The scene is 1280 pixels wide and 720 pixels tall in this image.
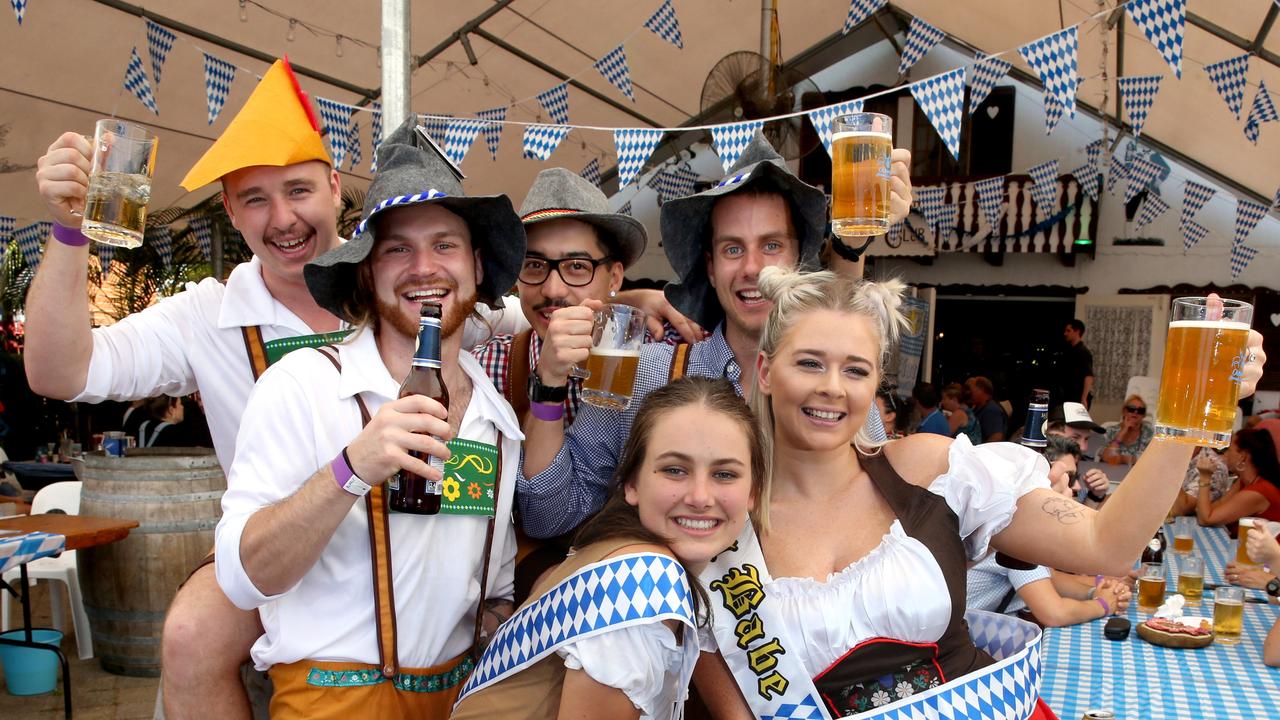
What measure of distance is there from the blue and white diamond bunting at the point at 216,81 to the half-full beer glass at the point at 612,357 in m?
5.83

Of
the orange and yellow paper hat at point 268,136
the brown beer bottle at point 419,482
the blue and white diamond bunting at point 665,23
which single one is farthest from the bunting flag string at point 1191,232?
the brown beer bottle at point 419,482

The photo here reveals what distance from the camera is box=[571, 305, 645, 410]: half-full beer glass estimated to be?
202cm

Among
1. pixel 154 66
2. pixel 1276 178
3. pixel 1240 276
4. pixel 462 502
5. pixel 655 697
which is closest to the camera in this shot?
pixel 655 697

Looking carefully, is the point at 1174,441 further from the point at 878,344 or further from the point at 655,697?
the point at 655,697

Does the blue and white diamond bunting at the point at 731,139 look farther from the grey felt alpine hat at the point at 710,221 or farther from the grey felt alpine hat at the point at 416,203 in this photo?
the grey felt alpine hat at the point at 416,203

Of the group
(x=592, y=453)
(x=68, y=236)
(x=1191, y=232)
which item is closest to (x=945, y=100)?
(x=592, y=453)

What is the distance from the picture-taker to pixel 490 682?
1.71 m

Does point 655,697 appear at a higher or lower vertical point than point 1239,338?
lower

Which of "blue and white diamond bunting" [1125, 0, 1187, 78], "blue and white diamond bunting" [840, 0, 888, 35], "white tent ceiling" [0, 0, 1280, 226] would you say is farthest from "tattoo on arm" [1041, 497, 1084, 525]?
"blue and white diamond bunting" [840, 0, 888, 35]

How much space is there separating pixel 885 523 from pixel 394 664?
1034mm

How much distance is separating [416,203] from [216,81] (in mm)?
5892

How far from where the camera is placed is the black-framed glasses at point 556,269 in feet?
8.03

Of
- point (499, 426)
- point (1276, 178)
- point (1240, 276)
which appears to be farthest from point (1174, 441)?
point (1240, 276)

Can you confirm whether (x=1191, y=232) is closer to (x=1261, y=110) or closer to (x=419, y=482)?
(x=1261, y=110)
